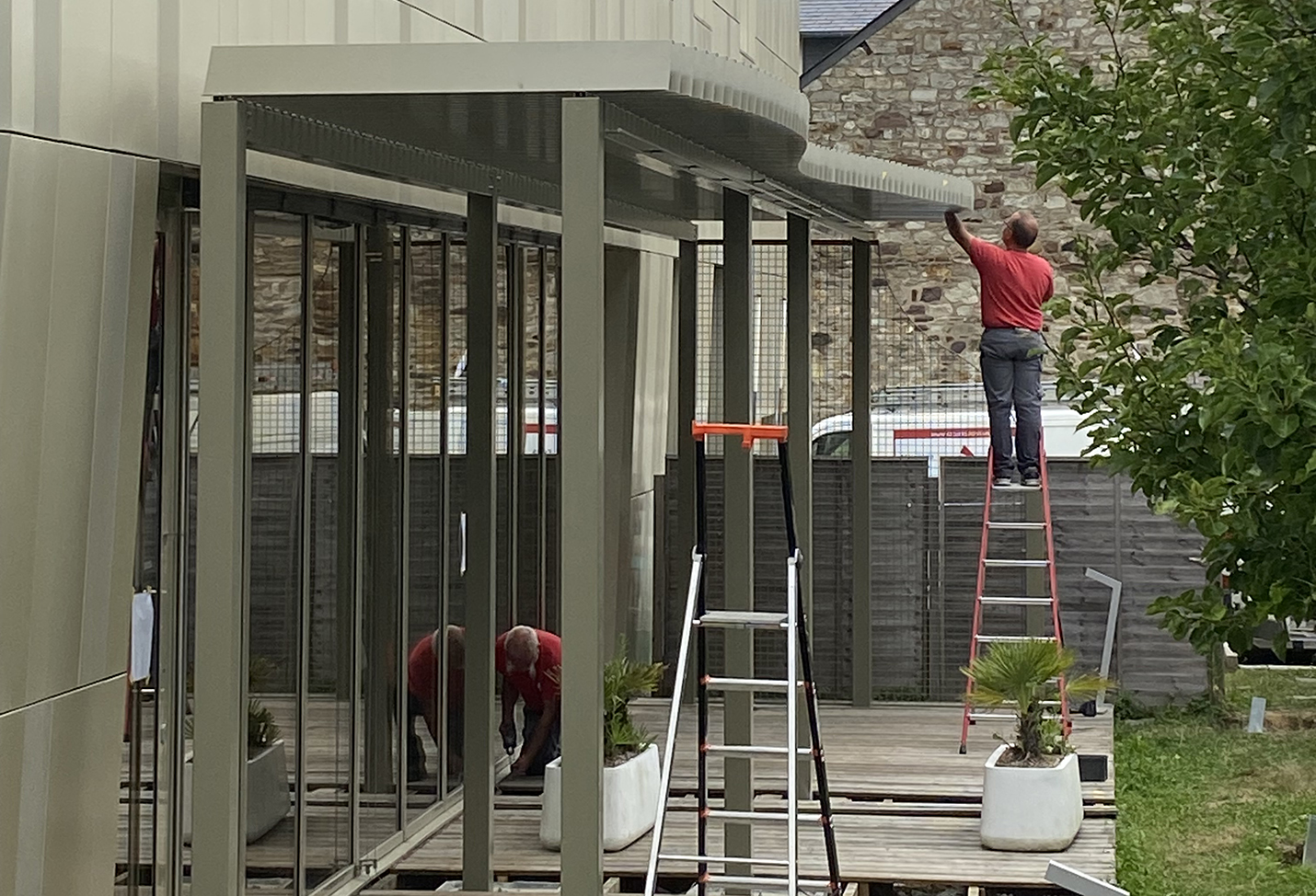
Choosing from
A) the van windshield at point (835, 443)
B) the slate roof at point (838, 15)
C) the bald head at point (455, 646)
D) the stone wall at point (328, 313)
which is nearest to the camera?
the stone wall at point (328, 313)

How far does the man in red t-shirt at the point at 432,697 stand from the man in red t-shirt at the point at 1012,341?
421 centimetres

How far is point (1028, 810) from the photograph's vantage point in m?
8.80

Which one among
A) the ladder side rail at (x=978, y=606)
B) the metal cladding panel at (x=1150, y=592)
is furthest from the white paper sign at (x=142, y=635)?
the metal cladding panel at (x=1150, y=592)

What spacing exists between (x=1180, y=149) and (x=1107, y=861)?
3.74m

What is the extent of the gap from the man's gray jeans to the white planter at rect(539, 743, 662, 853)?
4.12 m

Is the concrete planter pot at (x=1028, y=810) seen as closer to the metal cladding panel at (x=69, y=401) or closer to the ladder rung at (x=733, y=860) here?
the ladder rung at (x=733, y=860)

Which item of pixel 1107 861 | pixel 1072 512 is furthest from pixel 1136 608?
pixel 1107 861

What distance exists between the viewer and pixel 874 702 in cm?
1266

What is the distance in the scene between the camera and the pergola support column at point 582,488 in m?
5.34

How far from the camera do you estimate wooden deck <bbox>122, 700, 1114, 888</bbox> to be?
27.1ft

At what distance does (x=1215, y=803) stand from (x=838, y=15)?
1000cm

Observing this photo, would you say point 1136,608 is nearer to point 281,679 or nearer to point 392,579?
point 392,579

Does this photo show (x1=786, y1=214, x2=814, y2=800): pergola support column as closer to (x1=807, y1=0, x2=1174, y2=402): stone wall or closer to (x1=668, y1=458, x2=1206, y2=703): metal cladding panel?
(x1=668, y1=458, x2=1206, y2=703): metal cladding panel

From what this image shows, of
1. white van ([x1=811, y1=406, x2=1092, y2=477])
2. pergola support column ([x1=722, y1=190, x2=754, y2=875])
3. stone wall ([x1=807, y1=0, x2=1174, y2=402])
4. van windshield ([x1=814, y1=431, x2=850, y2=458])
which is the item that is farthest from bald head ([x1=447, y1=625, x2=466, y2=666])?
stone wall ([x1=807, y1=0, x2=1174, y2=402])
